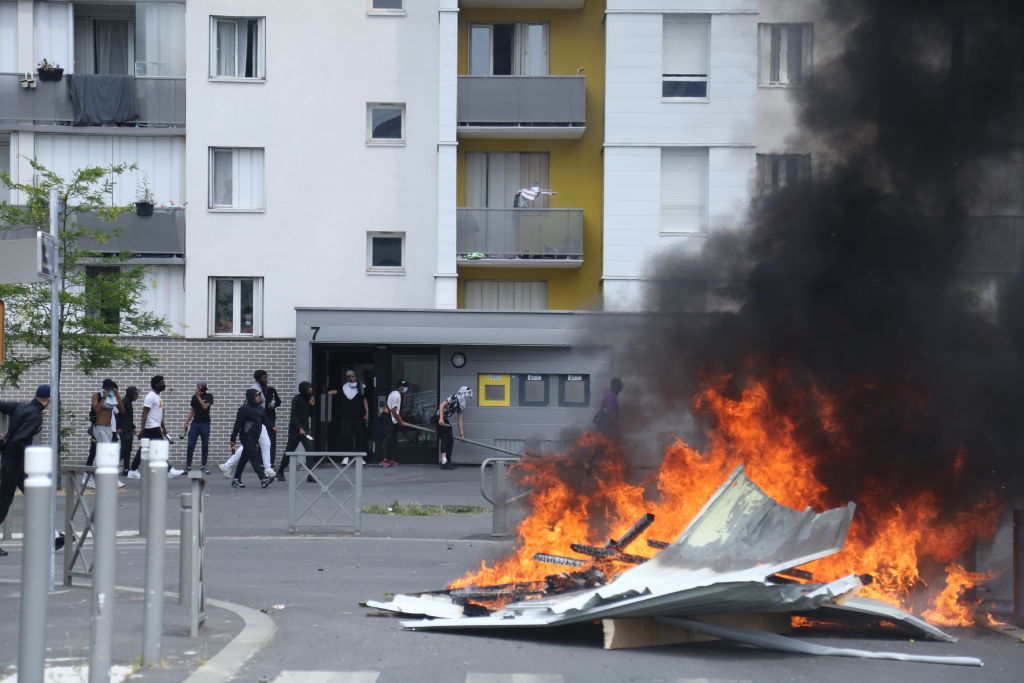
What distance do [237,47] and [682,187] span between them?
392 inches

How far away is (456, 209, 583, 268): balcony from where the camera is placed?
27.2 meters

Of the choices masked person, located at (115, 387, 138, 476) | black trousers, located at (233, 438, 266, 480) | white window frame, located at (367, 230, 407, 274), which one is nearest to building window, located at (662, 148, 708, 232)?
white window frame, located at (367, 230, 407, 274)

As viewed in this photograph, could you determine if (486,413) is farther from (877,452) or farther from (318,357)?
(877,452)

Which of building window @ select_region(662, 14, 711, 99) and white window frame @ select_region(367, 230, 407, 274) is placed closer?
building window @ select_region(662, 14, 711, 99)

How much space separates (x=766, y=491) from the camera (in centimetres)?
942

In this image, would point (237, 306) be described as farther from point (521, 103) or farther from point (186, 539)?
point (186, 539)

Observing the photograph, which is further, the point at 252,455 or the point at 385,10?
the point at 385,10

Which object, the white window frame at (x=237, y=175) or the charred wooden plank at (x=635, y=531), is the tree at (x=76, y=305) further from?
the charred wooden plank at (x=635, y=531)

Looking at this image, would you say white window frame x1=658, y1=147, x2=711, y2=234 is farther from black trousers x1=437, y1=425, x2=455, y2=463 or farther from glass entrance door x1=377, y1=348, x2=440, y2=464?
black trousers x1=437, y1=425, x2=455, y2=463

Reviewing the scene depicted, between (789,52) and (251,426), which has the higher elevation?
(789,52)

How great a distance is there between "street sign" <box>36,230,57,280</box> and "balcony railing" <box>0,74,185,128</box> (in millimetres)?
18797

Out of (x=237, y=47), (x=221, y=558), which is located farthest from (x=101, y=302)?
(x=237, y=47)

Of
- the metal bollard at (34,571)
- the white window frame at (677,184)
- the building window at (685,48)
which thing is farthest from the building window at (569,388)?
the metal bollard at (34,571)

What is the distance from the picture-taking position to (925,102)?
1016cm
